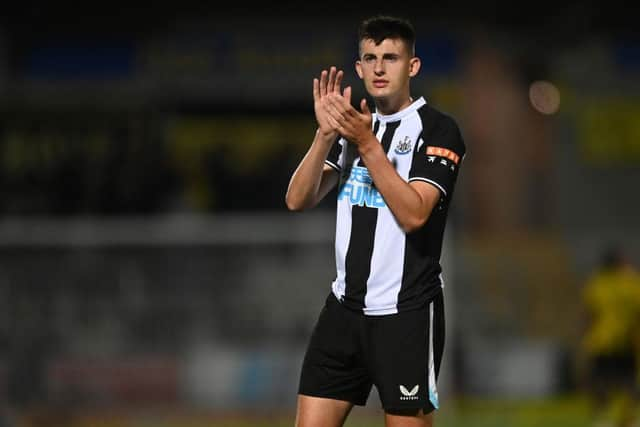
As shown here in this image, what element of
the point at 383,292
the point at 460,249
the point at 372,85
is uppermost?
the point at 372,85

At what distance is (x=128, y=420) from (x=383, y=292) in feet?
31.2

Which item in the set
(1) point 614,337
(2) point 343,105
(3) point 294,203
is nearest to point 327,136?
(2) point 343,105

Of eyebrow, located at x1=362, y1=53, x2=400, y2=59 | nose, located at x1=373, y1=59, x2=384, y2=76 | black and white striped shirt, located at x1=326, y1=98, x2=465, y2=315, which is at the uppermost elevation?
eyebrow, located at x1=362, y1=53, x2=400, y2=59

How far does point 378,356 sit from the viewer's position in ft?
18.0

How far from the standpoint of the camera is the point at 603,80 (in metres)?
22.3

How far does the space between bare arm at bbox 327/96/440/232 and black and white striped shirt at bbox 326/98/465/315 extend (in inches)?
6.6

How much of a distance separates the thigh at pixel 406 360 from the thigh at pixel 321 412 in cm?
21

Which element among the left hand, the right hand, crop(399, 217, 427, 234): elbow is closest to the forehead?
the right hand

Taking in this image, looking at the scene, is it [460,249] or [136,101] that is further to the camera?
[136,101]

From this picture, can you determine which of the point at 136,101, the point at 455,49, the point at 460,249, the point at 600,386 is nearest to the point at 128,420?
the point at 600,386

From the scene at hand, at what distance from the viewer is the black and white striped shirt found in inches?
214

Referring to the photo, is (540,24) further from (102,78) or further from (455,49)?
(102,78)

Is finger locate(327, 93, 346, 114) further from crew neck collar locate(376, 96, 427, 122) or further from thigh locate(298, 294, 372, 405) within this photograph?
thigh locate(298, 294, 372, 405)

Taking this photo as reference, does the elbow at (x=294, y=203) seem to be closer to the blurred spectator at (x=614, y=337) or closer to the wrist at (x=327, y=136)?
the wrist at (x=327, y=136)
